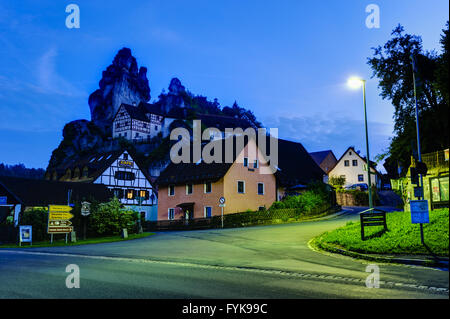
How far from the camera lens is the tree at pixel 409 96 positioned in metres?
32.3

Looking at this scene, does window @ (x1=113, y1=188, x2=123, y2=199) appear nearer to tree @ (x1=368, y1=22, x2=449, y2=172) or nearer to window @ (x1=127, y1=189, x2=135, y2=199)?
window @ (x1=127, y1=189, x2=135, y2=199)

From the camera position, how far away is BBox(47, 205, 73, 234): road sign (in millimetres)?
29312

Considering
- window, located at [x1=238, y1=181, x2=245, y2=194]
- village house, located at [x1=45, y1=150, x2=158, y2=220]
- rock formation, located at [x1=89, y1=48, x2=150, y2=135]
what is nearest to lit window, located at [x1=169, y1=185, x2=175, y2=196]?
village house, located at [x1=45, y1=150, x2=158, y2=220]

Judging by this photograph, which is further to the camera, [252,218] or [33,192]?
[33,192]

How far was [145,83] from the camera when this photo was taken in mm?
141250

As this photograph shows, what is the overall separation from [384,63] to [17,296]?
37.6 meters

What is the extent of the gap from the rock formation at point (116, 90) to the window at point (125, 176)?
63244 mm

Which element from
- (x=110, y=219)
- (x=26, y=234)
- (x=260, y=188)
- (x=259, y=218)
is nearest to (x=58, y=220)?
(x=26, y=234)

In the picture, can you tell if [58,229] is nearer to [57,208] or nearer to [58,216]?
[58,216]

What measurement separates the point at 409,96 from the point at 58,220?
32.0 meters

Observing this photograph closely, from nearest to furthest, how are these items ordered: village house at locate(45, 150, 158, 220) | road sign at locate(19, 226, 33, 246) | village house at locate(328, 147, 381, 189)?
road sign at locate(19, 226, 33, 246) → village house at locate(45, 150, 158, 220) → village house at locate(328, 147, 381, 189)

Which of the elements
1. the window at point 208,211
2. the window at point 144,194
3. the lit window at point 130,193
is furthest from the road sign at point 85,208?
the window at point 144,194

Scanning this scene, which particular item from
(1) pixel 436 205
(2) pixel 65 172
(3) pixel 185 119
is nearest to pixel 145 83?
(3) pixel 185 119
